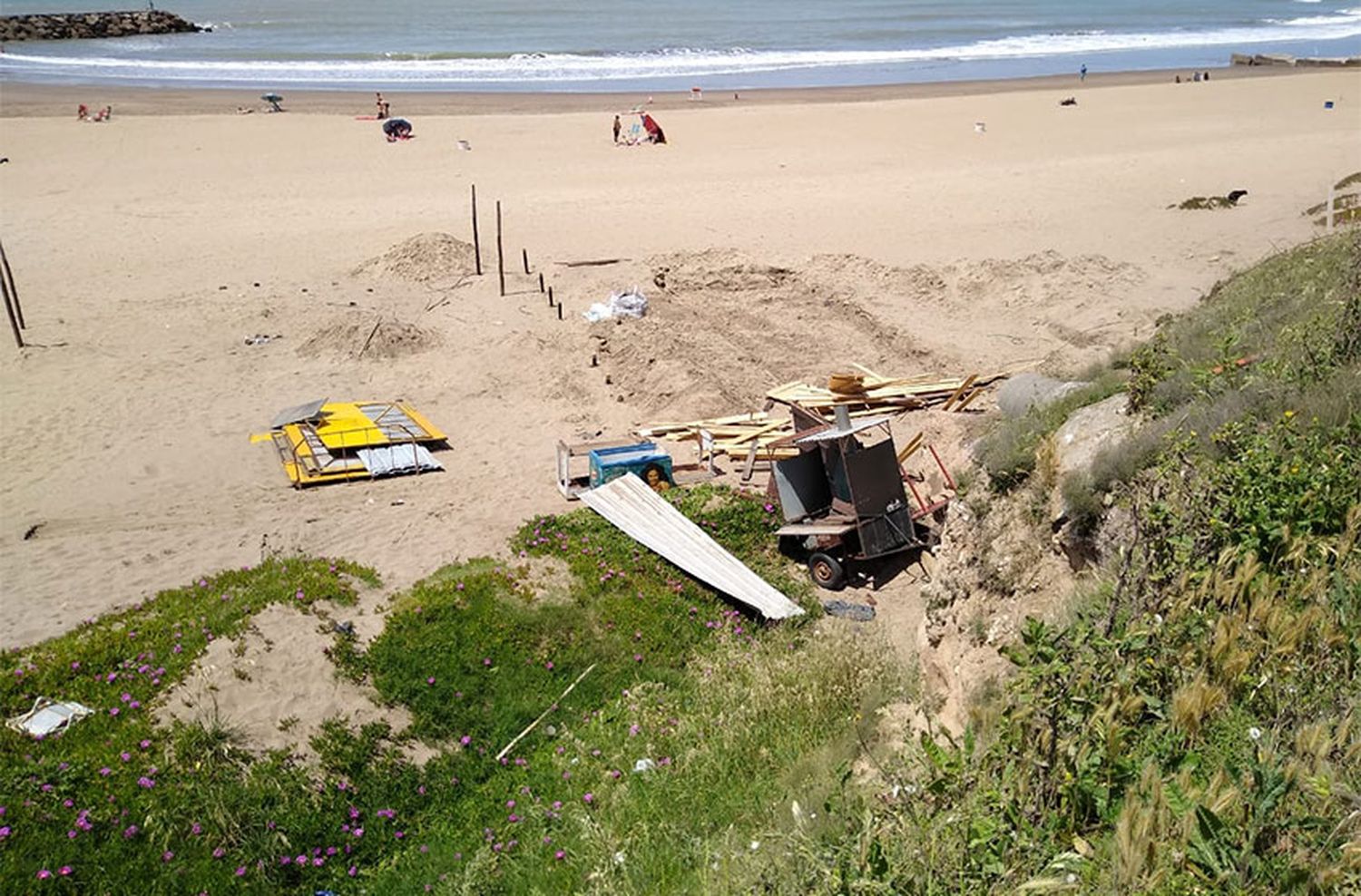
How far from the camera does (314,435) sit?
577 inches

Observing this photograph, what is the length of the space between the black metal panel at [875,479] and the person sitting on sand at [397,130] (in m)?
26.9

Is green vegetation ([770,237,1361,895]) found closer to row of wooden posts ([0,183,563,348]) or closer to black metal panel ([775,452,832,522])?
black metal panel ([775,452,832,522])

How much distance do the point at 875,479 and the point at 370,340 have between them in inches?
397

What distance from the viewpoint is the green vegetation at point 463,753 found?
7078 millimetres

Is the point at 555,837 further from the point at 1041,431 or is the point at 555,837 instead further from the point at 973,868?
the point at 1041,431

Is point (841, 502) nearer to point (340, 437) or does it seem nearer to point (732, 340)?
point (732, 340)

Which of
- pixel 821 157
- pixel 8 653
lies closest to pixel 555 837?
pixel 8 653

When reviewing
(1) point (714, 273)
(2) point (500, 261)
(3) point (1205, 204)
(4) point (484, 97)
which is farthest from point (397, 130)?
(3) point (1205, 204)

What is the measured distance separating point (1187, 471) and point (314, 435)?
456 inches

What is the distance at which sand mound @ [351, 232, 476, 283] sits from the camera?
21.3 m

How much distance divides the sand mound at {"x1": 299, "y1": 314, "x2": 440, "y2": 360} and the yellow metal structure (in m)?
2.40

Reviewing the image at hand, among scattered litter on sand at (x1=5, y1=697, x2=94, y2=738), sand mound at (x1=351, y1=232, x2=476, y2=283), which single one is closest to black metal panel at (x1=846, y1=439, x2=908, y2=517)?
scattered litter on sand at (x1=5, y1=697, x2=94, y2=738)

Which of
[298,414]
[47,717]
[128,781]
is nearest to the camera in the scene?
[128,781]

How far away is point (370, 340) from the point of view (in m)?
18.0
